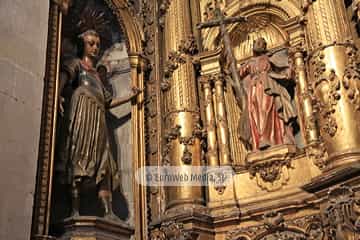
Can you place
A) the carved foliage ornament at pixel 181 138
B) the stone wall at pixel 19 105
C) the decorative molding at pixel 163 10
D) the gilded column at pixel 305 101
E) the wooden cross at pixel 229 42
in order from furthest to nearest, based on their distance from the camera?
the decorative molding at pixel 163 10 < the wooden cross at pixel 229 42 < the carved foliage ornament at pixel 181 138 < the gilded column at pixel 305 101 < the stone wall at pixel 19 105

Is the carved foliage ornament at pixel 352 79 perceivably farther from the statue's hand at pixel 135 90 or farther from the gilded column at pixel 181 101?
the statue's hand at pixel 135 90

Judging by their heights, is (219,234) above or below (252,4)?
below

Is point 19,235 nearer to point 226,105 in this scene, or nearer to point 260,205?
point 260,205

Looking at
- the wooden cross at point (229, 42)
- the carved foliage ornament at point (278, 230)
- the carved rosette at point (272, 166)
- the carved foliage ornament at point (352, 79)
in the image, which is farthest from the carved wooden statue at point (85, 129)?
the carved foliage ornament at point (352, 79)

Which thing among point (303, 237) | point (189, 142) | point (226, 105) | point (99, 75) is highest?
point (99, 75)

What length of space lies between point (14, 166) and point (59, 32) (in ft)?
6.12

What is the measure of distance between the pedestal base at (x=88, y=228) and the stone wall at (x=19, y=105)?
Result: 2.31 feet

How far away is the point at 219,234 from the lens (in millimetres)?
5430

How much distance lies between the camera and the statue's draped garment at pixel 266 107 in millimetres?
5680

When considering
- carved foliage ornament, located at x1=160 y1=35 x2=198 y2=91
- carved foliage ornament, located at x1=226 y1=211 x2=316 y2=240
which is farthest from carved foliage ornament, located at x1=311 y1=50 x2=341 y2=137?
carved foliage ornament, located at x1=160 y1=35 x2=198 y2=91

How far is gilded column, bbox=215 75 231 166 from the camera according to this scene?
5.82 meters

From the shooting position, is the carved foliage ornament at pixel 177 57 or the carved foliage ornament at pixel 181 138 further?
the carved foliage ornament at pixel 177 57

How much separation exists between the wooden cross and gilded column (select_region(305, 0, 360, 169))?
895mm

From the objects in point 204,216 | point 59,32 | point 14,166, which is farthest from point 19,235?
point 59,32
